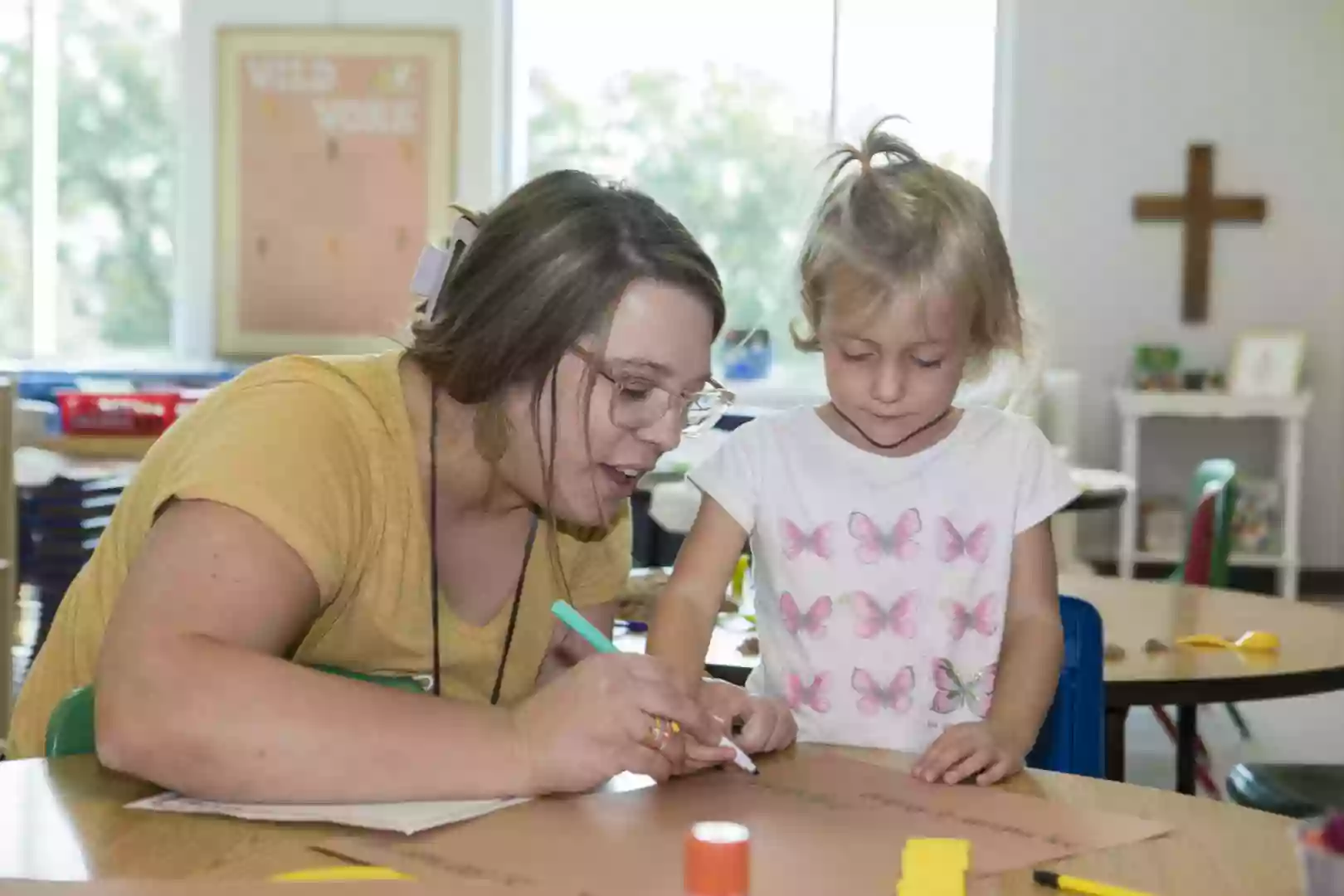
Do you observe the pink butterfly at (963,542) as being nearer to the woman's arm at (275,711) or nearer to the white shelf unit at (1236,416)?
the woman's arm at (275,711)

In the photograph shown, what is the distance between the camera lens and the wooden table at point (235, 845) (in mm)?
946

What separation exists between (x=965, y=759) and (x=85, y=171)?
21.5 ft

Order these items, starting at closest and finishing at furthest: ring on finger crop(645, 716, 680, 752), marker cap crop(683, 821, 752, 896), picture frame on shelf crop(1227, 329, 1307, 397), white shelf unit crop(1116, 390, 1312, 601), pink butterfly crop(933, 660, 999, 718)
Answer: marker cap crop(683, 821, 752, 896) < ring on finger crop(645, 716, 680, 752) < pink butterfly crop(933, 660, 999, 718) < white shelf unit crop(1116, 390, 1312, 601) < picture frame on shelf crop(1227, 329, 1307, 397)

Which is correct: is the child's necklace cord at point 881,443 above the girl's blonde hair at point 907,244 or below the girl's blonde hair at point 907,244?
below

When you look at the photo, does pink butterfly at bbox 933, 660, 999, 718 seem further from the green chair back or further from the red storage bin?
the red storage bin

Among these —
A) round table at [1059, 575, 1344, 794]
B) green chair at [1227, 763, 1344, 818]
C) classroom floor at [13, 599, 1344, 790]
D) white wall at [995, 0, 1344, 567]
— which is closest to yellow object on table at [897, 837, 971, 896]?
round table at [1059, 575, 1344, 794]

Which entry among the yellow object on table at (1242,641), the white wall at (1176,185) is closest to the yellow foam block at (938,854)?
the yellow object on table at (1242,641)

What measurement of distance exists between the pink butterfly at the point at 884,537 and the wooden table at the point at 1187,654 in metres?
0.34

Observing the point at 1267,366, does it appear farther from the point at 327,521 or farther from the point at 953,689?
the point at 327,521

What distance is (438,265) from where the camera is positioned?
1371mm

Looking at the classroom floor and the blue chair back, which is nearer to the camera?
the blue chair back

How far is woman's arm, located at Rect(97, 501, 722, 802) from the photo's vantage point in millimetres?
1050

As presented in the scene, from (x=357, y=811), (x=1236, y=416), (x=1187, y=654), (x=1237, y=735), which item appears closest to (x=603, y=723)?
(x=357, y=811)

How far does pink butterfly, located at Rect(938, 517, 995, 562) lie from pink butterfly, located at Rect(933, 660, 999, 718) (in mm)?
107
